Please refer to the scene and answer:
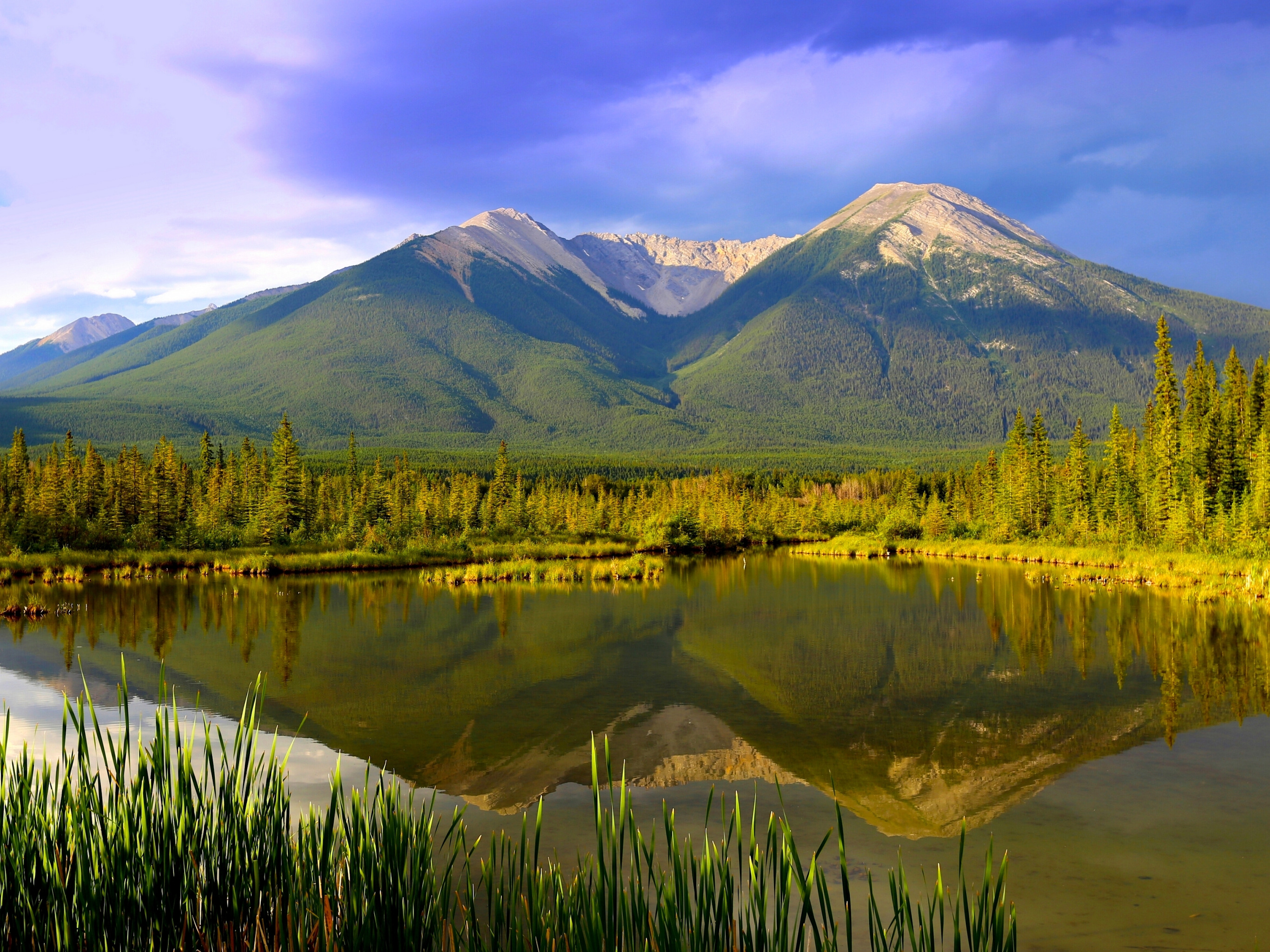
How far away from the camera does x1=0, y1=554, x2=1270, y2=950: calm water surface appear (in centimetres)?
1014

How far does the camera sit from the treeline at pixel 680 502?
54.4 meters

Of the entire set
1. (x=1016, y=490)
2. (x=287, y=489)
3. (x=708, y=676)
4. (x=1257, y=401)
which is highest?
(x=1257, y=401)

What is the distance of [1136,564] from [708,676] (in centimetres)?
3548

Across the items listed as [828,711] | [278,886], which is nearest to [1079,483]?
[828,711]

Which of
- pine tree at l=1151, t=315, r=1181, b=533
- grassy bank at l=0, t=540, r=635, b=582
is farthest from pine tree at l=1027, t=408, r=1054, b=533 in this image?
grassy bank at l=0, t=540, r=635, b=582

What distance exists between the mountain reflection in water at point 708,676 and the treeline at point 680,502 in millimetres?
19151

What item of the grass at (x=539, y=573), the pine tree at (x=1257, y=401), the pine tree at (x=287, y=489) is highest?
the pine tree at (x=1257, y=401)

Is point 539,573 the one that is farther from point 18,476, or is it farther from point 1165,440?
point 18,476

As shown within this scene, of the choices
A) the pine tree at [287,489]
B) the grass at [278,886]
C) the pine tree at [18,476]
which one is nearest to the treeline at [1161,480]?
the grass at [278,886]

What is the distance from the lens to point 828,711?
17.6 metres

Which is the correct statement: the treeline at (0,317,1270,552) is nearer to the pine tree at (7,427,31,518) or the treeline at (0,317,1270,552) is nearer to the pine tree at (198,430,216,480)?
the pine tree at (7,427,31,518)

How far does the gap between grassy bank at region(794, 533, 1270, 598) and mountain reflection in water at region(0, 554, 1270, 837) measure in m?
3.18

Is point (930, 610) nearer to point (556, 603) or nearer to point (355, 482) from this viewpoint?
point (556, 603)

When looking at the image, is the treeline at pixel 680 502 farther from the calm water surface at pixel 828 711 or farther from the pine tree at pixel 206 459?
the calm water surface at pixel 828 711
